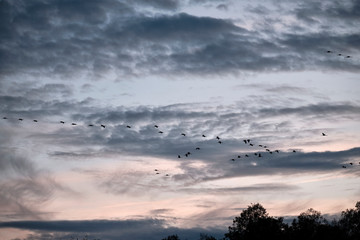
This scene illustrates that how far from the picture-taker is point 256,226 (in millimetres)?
92562

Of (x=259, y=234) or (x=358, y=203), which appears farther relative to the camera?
(x=358, y=203)

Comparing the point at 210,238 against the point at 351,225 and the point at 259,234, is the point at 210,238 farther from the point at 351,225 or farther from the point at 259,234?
the point at 351,225

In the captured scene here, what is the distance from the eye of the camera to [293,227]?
97.6m

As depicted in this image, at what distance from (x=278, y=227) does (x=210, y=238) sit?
69.4 ft

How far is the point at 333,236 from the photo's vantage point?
87.8 meters

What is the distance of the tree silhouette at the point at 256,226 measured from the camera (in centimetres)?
9081

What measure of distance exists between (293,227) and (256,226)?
10449 millimetres

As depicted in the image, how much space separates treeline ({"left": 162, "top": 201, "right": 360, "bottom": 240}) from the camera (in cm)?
9025

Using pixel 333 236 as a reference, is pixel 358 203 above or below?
above

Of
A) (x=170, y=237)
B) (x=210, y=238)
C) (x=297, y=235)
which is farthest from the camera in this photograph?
(x=170, y=237)

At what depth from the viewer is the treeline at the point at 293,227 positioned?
90.2m

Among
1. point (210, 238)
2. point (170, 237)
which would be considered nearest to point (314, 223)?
point (210, 238)

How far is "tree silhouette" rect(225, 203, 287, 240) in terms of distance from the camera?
298ft

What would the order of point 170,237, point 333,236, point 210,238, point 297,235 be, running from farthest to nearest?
point 170,237 < point 210,238 < point 297,235 < point 333,236
